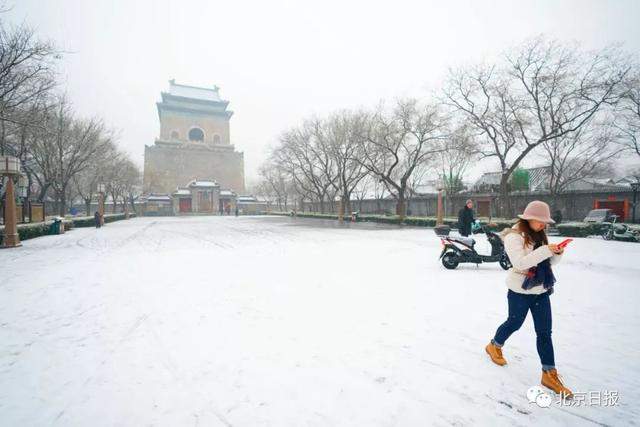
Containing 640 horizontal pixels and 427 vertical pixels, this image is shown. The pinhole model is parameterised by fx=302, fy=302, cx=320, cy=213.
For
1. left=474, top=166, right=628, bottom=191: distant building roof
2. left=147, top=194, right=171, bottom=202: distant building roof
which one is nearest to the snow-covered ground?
Answer: left=474, top=166, right=628, bottom=191: distant building roof

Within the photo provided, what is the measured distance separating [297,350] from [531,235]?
250 cm

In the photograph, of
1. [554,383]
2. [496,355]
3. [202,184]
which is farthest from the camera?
[202,184]

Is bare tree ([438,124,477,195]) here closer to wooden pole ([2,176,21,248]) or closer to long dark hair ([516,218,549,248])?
long dark hair ([516,218,549,248])

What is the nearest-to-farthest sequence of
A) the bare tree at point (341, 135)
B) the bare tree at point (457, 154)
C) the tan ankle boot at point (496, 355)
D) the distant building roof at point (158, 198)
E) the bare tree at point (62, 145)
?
the tan ankle boot at point (496, 355)
the bare tree at point (62, 145)
the bare tree at point (457, 154)
the bare tree at point (341, 135)
the distant building roof at point (158, 198)

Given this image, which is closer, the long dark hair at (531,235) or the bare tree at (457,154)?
the long dark hair at (531,235)

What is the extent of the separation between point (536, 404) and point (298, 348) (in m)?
2.10

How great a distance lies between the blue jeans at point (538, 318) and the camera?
8.36ft

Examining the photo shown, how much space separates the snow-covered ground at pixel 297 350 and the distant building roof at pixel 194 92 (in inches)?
2581

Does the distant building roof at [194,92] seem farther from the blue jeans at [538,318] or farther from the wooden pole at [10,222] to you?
the blue jeans at [538,318]

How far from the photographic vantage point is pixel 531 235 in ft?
8.83

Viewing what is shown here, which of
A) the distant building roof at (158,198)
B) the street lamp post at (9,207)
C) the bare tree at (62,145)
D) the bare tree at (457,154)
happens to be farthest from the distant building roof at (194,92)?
the street lamp post at (9,207)

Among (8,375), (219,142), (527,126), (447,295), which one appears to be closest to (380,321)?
(447,295)

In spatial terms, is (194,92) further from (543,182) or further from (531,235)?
(531,235)

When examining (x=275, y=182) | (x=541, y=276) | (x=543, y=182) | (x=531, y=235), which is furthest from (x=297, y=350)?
(x=275, y=182)
